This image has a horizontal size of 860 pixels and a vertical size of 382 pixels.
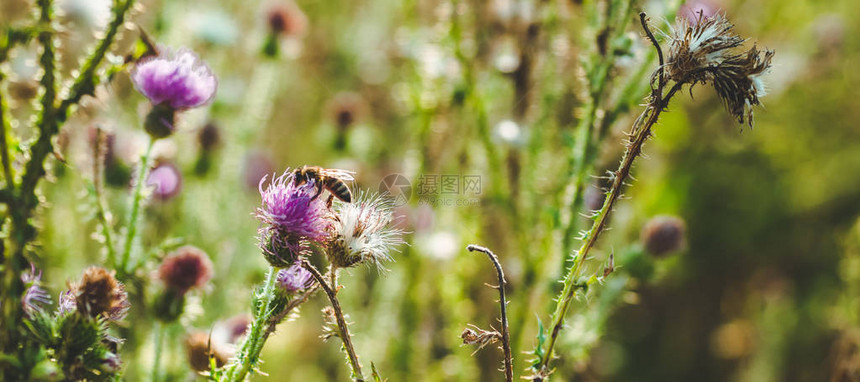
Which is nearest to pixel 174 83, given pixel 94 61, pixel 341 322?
pixel 94 61

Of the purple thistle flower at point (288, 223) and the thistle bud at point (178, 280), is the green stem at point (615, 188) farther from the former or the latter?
the thistle bud at point (178, 280)

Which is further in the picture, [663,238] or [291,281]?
[663,238]

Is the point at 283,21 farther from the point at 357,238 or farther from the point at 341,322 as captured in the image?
the point at 341,322

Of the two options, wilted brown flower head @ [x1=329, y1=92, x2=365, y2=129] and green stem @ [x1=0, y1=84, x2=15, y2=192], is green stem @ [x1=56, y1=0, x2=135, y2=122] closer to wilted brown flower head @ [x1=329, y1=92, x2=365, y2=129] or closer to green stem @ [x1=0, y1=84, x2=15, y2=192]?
green stem @ [x1=0, y1=84, x2=15, y2=192]

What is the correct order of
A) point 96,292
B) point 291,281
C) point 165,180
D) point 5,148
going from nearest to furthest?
point 5,148 → point 96,292 → point 291,281 → point 165,180

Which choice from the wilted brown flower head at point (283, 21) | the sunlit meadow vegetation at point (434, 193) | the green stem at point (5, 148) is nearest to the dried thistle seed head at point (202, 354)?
the sunlit meadow vegetation at point (434, 193)

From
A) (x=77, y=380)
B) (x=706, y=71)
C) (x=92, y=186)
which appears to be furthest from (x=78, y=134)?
(x=706, y=71)

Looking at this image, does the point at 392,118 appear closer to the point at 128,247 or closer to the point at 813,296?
the point at 813,296
